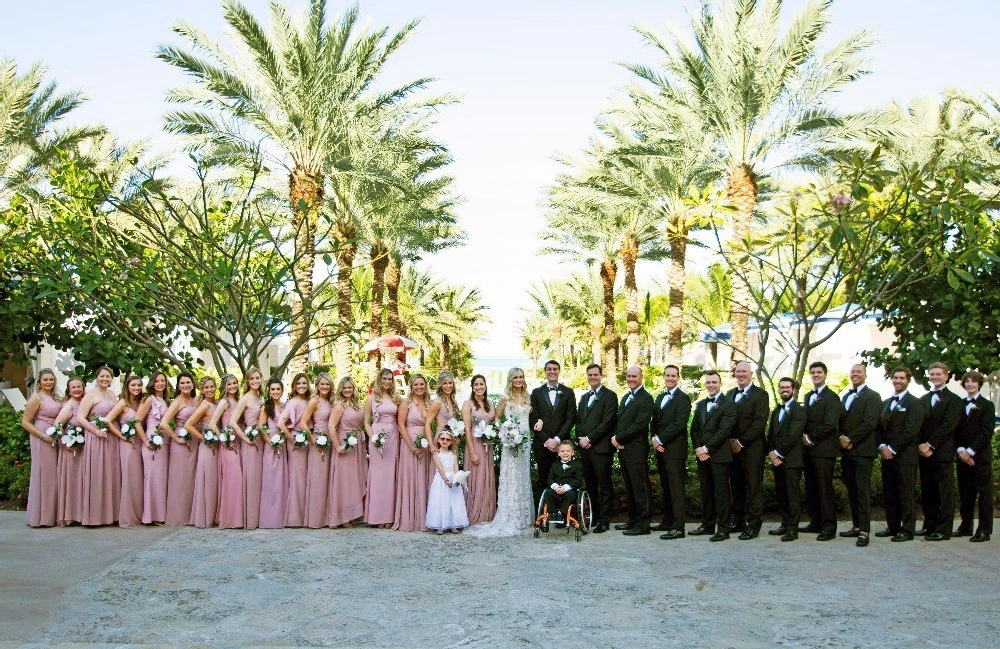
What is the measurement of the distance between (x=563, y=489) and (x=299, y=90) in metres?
14.7

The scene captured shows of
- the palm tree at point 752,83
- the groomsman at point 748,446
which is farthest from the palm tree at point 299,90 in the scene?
the groomsman at point 748,446

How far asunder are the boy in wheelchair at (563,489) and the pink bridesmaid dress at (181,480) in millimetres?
3996

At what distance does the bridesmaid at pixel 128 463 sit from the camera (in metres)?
11.1

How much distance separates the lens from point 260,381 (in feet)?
37.4

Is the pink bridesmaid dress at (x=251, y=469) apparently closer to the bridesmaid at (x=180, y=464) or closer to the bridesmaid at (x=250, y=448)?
the bridesmaid at (x=250, y=448)

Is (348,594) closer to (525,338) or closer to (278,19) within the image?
(278,19)

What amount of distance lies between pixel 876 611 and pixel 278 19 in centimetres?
1862

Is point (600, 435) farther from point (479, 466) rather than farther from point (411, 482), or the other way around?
point (411, 482)

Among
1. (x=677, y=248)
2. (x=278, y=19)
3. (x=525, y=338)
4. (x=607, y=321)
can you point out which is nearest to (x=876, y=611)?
(x=278, y=19)

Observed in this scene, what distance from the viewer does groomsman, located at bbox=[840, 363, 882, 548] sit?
33.1 feet

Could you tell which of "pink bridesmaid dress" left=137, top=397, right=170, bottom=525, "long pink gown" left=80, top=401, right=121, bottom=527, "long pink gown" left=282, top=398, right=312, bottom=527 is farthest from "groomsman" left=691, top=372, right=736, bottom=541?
"long pink gown" left=80, top=401, right=121, bottom=527

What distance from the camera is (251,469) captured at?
1109 cm

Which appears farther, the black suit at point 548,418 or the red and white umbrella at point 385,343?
the red and white umbrella at point 385,343

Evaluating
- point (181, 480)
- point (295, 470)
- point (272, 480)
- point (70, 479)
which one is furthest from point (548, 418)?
point (70, 479)
